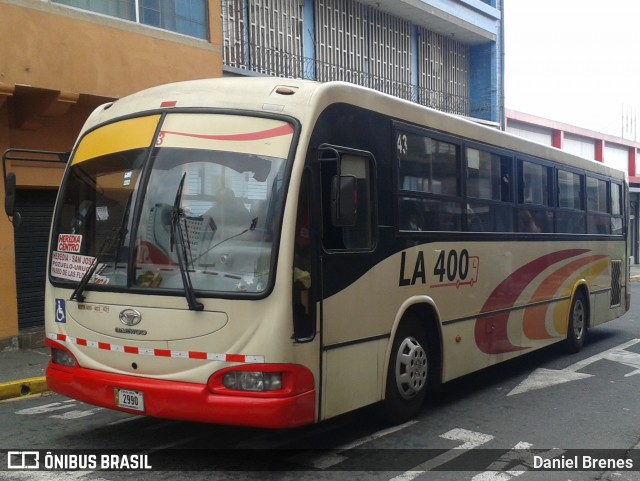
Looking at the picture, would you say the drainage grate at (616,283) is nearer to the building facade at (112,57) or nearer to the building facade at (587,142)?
the building facade at (112,57)

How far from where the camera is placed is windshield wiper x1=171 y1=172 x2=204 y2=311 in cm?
503

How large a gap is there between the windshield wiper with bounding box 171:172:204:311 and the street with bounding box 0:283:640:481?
4.07 ft

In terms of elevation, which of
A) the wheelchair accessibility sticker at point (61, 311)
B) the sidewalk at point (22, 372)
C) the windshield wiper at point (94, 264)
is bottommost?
the sidewalk at point (22, 372)

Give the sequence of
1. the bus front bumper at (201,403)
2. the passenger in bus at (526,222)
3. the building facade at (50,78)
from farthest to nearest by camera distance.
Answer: the building facade at (50,78) → the passenger in bus at (526,222) → the bus front bumper at (201,403)

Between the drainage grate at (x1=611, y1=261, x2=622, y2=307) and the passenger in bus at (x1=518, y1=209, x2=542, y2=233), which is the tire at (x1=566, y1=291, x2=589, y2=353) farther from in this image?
the passenger in bus at (x1=518, y1=209, x2=542, y2=233)

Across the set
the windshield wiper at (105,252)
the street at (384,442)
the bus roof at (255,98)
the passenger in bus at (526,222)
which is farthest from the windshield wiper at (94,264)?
the passenger in bus at (526,222)

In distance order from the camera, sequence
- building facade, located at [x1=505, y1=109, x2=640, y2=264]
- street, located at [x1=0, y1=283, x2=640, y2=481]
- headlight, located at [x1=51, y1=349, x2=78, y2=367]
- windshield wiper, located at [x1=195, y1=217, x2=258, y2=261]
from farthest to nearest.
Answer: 1. building facade, located at [x1=505, y1=109, x2=640, y2=264]
2. headlight, located at [x1=51, y1=349, x2=78, y2=367]
3. street, located at [x1=0, y1=283, x2=640, y2=481]
4. windshield wiper, located at [x1=195, y1=217, x2=258, y2=261]

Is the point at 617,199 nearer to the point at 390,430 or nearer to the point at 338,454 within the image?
the point at 390,430

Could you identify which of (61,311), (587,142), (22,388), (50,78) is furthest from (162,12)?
(587,142)

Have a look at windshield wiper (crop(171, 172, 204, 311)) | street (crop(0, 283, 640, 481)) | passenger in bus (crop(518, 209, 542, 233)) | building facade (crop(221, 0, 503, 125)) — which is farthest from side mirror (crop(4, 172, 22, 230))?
building facade (crop(221, 0, 503, 125))

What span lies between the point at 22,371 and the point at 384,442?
5.21m

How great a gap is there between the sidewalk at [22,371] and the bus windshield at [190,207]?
3.34 m

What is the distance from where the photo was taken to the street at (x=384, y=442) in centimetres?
531

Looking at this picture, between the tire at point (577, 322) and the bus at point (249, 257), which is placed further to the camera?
the tire at point (577, 322)
